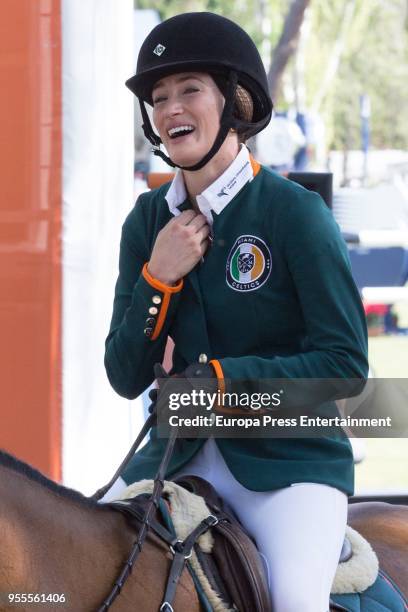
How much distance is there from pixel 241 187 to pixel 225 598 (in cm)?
96

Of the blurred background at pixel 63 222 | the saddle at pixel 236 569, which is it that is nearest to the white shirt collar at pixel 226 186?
the saddle at pixel 236 569

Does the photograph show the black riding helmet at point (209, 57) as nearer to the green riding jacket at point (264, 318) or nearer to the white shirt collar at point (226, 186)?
the white shirt collar at point (226, 186)

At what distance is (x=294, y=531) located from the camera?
228cm

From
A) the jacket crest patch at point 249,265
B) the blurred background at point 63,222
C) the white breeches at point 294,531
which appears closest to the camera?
the white breeches at point 294,531

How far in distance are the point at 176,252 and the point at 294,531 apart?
27.1 inches

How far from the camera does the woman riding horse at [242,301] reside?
2.29 metres

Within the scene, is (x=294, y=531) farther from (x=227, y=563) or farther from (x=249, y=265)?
(x=249, y=265)

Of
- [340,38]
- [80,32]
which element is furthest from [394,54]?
[80,32]

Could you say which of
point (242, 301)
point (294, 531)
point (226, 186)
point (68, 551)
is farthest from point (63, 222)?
point (68, 551)

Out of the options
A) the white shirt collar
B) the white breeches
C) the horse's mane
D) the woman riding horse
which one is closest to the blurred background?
the woman riding horse

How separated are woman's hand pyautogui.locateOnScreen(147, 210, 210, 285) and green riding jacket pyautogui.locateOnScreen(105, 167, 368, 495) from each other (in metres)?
0.03

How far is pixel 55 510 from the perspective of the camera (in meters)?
1.99

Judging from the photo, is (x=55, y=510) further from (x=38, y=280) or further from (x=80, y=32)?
(x=80, y=32)

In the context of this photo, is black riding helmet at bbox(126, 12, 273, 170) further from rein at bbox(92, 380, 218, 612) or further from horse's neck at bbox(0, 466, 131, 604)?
horse's neck at bbox(0, 466, 131, 604)
